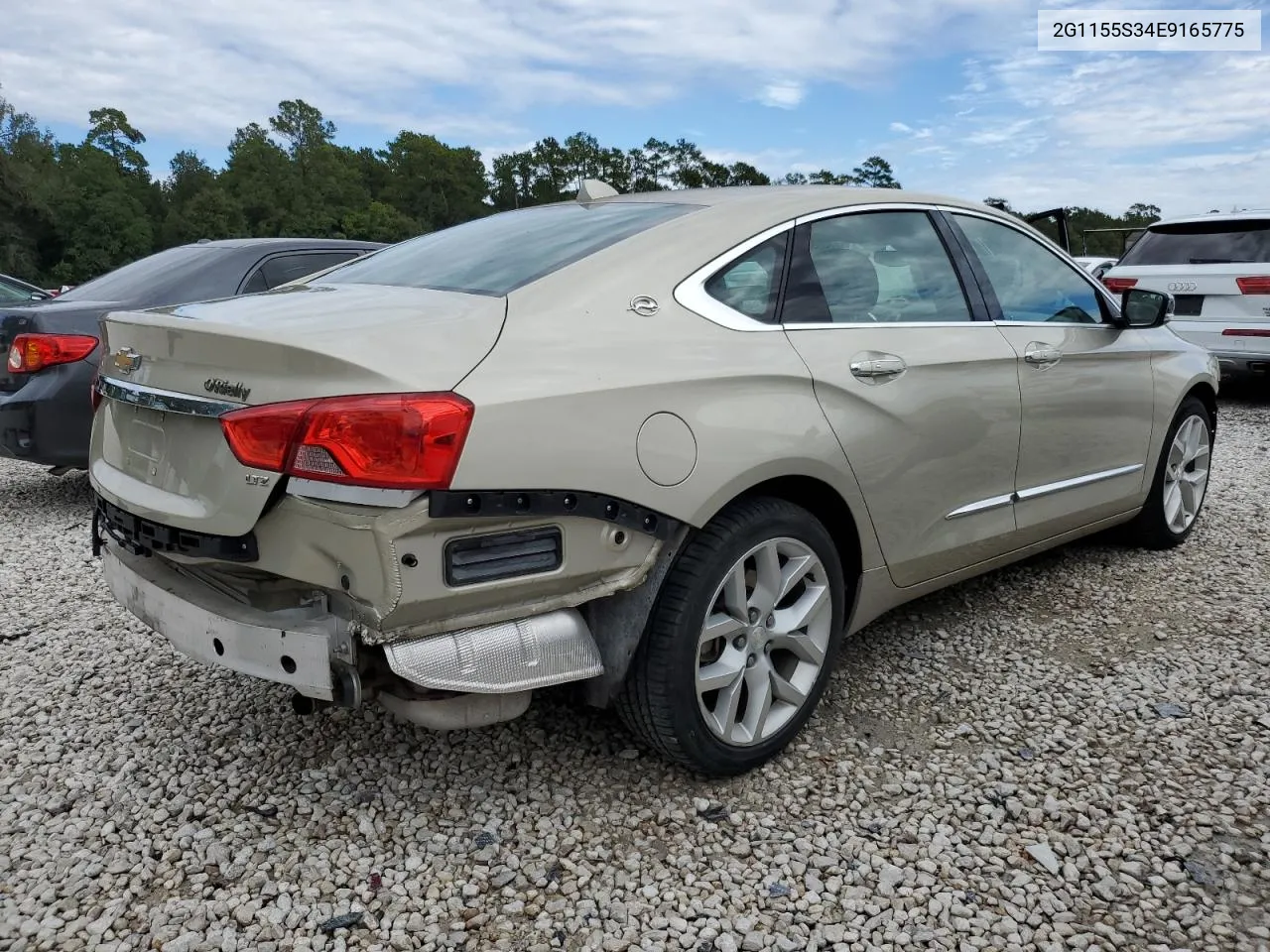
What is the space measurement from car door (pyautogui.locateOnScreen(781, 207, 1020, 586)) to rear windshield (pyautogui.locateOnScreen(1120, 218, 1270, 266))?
20.2 feet

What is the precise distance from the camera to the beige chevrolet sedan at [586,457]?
6.51 ft

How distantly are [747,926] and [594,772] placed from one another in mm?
706

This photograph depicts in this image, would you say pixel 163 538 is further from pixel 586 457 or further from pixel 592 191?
pixel 592 191

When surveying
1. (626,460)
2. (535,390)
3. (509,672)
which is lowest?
(509,672)

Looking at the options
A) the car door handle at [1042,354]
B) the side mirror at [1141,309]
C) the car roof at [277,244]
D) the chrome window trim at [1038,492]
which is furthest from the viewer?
the car roof at [277,244]

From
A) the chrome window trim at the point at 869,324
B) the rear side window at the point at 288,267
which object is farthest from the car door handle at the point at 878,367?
the rear side window at the point at 288,267

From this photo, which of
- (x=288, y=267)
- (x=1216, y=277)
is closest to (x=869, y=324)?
(x=288, y=267)

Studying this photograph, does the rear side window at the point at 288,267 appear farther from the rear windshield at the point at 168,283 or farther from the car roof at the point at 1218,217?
the car roof at the point at 1218,217

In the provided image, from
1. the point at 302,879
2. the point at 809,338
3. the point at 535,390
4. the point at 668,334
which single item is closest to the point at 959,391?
the point at 809,338

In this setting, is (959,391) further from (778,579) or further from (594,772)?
(594,772)

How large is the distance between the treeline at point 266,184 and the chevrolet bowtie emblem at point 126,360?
31522 millimetres

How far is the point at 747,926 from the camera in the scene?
2086 millimetres

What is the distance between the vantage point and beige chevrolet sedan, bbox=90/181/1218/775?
198cm

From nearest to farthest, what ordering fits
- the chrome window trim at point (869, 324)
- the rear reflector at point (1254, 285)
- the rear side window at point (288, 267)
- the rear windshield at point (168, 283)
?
the chrome window trim at point (869, 324) → the rear windshield at point (168, 283) → the rear side window at point (288, 267) → the rear reflector at point (1254, 285)
